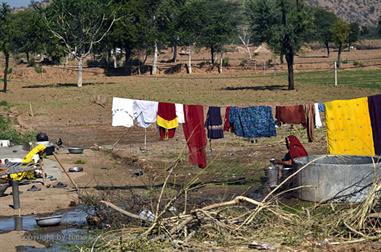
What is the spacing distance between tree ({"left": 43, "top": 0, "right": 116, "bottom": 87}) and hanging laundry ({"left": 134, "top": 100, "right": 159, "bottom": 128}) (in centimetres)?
3295

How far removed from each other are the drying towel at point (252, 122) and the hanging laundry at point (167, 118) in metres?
1.33

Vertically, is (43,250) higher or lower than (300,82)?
lower

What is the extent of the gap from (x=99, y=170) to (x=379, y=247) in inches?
422

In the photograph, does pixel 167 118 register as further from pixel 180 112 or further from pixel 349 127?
pixel 349 127

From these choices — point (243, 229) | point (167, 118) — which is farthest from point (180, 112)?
point (243, 229)

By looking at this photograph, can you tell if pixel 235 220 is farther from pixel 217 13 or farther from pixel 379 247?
pixel 217 13

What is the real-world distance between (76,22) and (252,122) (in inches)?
1446

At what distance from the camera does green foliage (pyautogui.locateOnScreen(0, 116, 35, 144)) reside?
27.2 m

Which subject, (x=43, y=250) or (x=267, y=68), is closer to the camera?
(x=43, y=250)

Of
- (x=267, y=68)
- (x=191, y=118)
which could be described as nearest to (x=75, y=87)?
(x=267, y=68)

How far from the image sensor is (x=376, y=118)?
1736 cm

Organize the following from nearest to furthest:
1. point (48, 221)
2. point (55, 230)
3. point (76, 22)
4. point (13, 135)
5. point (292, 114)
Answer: point (55, 230) < point (48, 221) < point (292, 114) < point (13, 135) < point (76, 22)

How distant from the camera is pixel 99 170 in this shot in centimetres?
2095

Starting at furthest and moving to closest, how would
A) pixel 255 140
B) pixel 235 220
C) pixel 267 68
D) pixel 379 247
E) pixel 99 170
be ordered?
pixel 267 68, pixel 255 140, pixel 99 170, pixel 235 220, pixel 379 247
